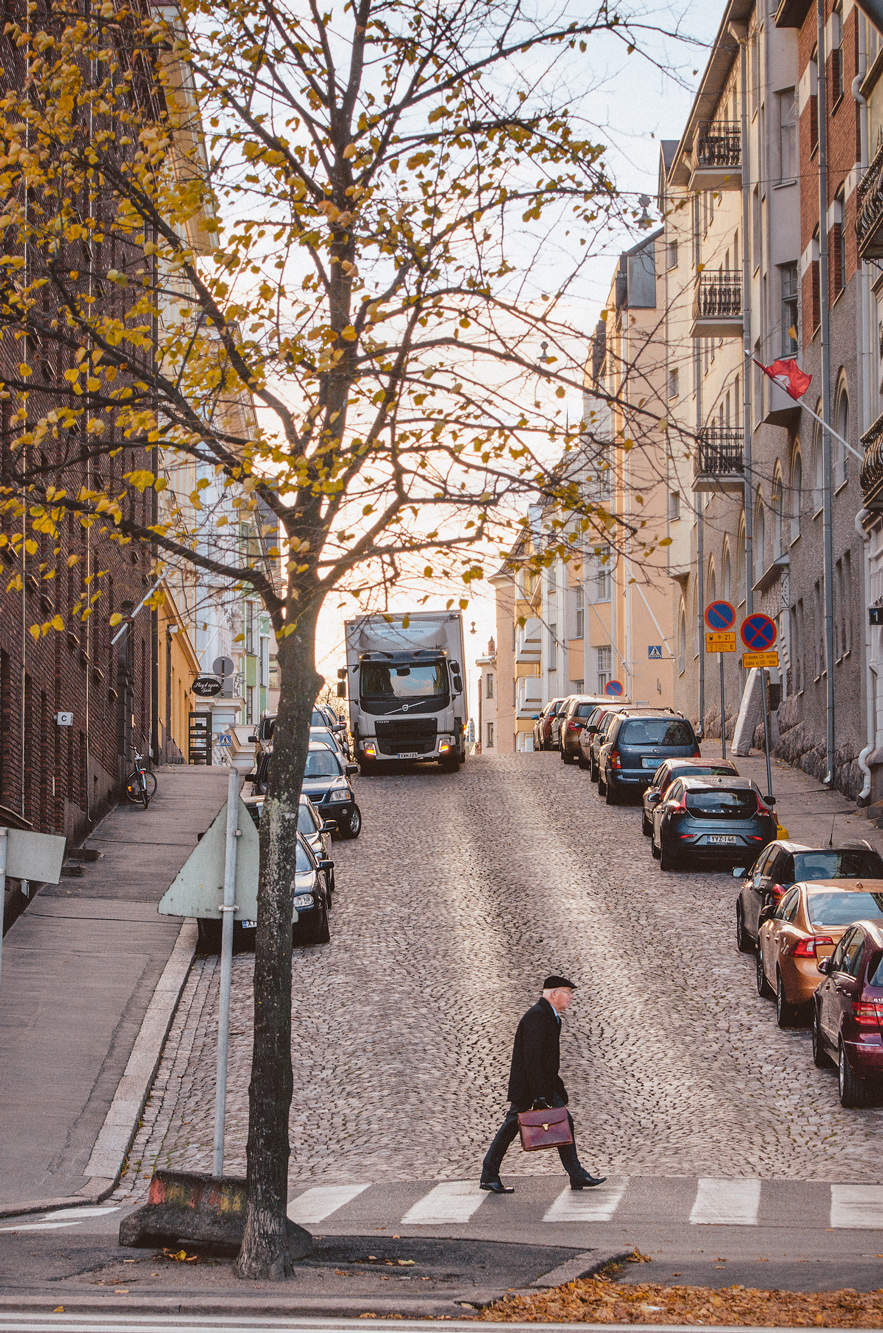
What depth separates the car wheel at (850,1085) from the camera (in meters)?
14.3

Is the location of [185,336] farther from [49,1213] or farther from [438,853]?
[438,853]

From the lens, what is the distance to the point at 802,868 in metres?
19.7

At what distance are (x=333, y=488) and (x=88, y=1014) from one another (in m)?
10.0

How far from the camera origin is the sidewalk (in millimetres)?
14117

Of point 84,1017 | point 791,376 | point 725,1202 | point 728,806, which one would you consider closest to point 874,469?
point 791,376

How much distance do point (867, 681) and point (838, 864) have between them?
Result: 43.7 feet

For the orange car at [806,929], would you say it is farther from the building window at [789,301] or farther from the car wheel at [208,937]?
the building window at [789,301]

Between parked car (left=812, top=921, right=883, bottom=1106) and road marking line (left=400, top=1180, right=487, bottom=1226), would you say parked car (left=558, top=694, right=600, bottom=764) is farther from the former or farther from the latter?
road marking line (left=400, top=1180, right=487, bottom=1226)

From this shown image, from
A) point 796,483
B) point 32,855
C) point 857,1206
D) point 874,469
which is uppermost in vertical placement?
point 796,483

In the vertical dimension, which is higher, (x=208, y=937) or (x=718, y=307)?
(x=718, y=307)

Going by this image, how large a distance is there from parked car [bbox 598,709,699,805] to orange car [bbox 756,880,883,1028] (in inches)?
654

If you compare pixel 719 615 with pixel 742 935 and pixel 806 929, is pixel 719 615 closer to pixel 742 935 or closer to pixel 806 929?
pixel 742 935

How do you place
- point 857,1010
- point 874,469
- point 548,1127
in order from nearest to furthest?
point 548,1127, point 857,1010, point 874,469

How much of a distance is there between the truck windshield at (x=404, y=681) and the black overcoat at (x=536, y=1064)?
93.0ft
